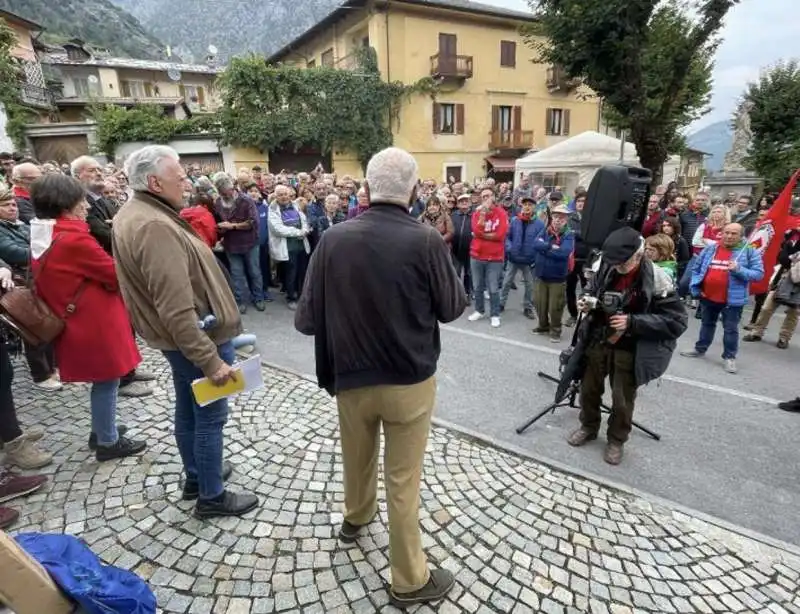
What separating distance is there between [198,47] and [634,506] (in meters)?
154

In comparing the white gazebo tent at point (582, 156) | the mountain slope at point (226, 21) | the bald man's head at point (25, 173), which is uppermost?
the mountain slope at point (226, 21)

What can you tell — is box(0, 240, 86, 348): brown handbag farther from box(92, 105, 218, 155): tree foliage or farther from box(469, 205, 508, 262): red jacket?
box(92, 105, 218, 155): tree foliage

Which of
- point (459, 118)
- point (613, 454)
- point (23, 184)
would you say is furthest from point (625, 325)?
point (459, 118)

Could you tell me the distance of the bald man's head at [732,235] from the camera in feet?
17.2

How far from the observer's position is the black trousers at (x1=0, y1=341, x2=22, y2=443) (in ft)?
9.61

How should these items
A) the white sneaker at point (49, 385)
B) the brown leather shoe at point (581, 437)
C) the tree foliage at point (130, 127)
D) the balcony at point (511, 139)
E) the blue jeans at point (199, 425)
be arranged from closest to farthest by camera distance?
the blue jeans at point (199, 425)
the brown leather shoe at point (581, 437)
the white sneaker at point (49, 385)
the tree foliage at point (130, 127)
the balcony at point (511, 139)

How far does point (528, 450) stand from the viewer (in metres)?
3.64

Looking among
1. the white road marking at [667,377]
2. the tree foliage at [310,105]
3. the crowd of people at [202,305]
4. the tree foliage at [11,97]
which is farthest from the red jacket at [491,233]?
the tree foliage at [11,97]

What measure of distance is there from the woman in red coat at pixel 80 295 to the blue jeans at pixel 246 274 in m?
3.78

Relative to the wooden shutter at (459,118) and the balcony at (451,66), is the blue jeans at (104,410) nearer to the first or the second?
the balcony at (451,66)

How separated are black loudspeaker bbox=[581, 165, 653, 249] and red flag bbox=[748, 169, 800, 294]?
326 cm

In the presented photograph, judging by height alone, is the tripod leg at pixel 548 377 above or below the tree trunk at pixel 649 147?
below

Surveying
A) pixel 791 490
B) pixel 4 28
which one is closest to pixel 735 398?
pixel 791 490

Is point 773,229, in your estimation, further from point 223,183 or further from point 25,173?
point 25,173
